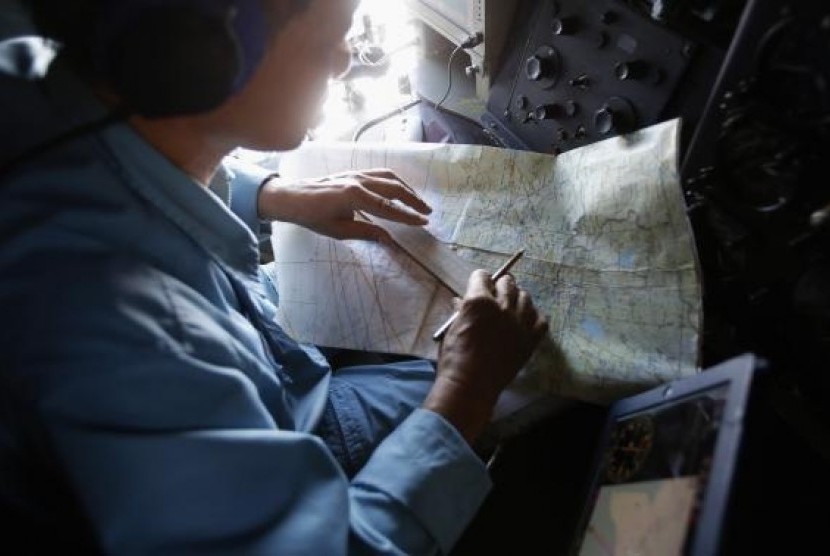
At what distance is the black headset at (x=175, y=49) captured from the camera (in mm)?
395

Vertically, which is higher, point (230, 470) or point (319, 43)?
point (319, 43)

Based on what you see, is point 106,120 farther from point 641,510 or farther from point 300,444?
point 641,510

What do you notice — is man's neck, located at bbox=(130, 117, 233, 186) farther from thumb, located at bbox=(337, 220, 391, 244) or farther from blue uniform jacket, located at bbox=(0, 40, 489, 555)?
thumb, located at bbox=(337, 220, 391, 244)

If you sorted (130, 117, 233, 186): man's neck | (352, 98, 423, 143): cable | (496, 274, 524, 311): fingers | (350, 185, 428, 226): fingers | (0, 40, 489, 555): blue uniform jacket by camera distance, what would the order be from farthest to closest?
1. (352, 98, 423, 143): cable
2. (350, 185, 428, 226): fingers
3. (496, 274, 524, 311): fingers
4. (130, 117, 233, 186): man's neck
5. (0, 40, 489, 555): blue uniform jacket

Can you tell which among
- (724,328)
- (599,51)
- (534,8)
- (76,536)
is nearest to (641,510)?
(724,328)

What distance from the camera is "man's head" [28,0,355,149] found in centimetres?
40

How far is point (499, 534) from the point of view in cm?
92

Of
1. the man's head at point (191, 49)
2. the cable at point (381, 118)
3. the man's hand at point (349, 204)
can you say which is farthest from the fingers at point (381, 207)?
the cable at point (381, 118)

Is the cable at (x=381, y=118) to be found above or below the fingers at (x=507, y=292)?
above

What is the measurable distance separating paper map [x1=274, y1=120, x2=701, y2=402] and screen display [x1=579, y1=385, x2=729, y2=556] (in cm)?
7

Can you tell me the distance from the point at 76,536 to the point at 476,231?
593 millimetres

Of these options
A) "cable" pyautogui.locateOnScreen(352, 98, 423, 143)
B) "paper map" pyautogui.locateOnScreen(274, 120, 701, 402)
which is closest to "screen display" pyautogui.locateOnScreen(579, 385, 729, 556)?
"paper map" pyautogui.locateOnScreen(274, 120, 701, 402)

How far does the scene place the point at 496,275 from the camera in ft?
2.23

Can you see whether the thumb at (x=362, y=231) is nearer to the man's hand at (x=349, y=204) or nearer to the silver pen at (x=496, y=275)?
the man's hand at (x=349, y=204)
